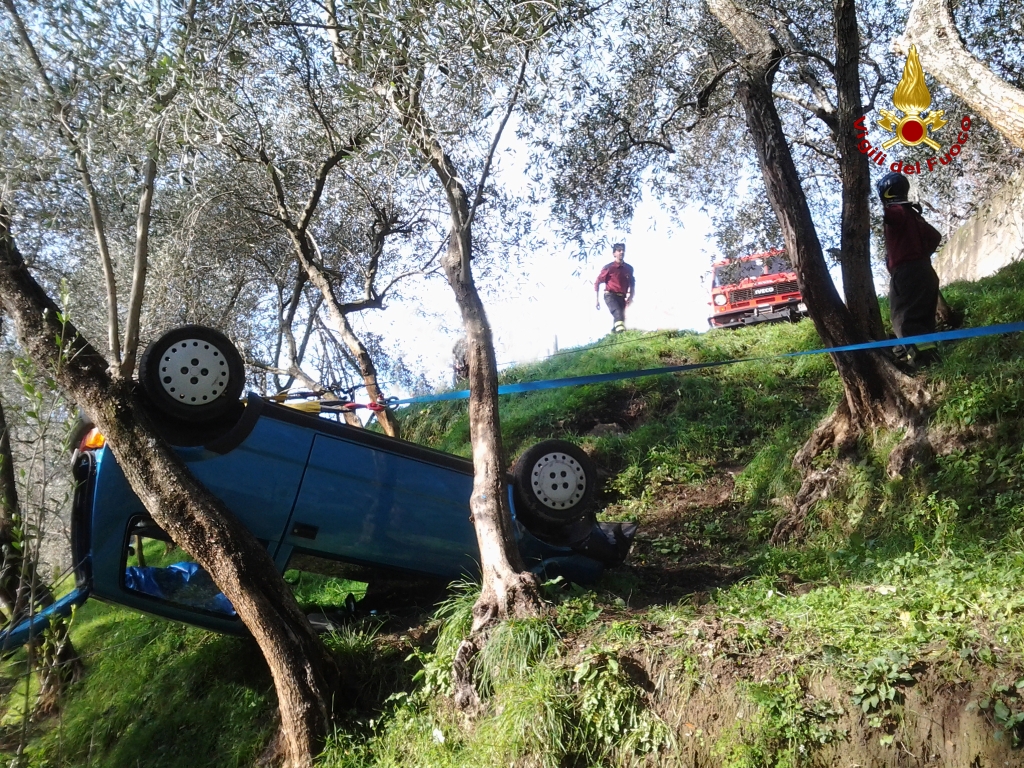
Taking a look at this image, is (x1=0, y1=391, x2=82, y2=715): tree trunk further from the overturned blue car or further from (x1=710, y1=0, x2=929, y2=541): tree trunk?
(x1=710, y1=0, x2=929, y2=541): tree trunk

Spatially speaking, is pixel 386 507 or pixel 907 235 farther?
pixel 907 235

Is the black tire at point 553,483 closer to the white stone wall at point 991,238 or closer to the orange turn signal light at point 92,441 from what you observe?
the orange turn signal light at point 92,441

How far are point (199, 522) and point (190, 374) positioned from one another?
91cm

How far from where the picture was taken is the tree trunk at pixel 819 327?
6.47 meters

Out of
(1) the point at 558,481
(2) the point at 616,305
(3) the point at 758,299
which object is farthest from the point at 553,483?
(3) the point at 758,299

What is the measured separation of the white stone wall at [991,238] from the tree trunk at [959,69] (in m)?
→ 4.99

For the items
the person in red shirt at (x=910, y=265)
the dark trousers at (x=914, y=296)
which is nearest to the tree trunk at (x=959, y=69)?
the person in red shirt at (x=910, y=265)

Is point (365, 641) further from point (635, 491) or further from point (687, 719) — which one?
point (635, 491)

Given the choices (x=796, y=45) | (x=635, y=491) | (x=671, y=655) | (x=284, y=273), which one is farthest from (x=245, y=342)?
(x=671, y=655)

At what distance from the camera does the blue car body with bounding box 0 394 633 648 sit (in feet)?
16.1

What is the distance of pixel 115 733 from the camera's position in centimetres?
609

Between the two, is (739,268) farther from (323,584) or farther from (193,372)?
(193,372)

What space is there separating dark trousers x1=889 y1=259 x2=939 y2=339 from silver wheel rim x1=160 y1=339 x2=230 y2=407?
5211 mm

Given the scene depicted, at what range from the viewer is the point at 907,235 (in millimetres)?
6832
